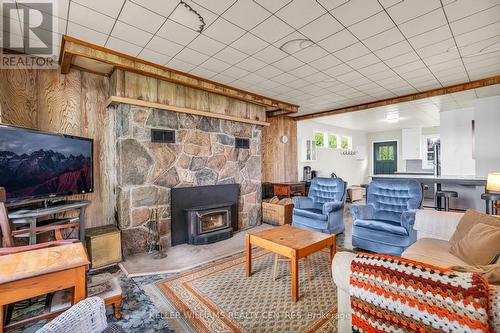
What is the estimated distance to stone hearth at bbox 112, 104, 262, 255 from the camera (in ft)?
10.6

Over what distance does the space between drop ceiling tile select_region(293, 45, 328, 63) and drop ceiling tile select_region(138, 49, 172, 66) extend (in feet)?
5.62

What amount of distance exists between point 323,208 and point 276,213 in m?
1.23

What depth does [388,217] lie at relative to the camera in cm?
333

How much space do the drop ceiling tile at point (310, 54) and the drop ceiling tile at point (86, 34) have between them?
2.27m

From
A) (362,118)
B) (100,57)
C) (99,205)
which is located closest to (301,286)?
(99,205)

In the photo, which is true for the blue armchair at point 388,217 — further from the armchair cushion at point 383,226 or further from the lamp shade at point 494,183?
the lamp shade at point 494,183

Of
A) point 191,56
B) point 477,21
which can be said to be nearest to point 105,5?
point 191,56

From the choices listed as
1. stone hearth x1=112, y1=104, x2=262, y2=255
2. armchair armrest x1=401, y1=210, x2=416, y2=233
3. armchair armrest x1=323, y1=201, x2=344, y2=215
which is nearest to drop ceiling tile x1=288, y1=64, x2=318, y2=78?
stone hearth x1=112, y1=104, x2=262, y2=255

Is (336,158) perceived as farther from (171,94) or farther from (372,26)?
(171,94)

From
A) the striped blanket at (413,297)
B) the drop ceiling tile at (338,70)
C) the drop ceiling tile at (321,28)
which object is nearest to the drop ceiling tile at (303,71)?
the drop ceiling tile at (338,70)

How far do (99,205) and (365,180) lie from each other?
10176 millimetres

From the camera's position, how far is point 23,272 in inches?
51.9

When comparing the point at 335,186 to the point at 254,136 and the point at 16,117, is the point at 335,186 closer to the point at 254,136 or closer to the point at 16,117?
the point at 254,136

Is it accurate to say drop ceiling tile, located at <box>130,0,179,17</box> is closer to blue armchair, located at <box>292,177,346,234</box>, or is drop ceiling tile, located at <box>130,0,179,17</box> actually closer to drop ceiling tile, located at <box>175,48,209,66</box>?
drop ceiling tile, located at <box>175,48,209,66</box>
